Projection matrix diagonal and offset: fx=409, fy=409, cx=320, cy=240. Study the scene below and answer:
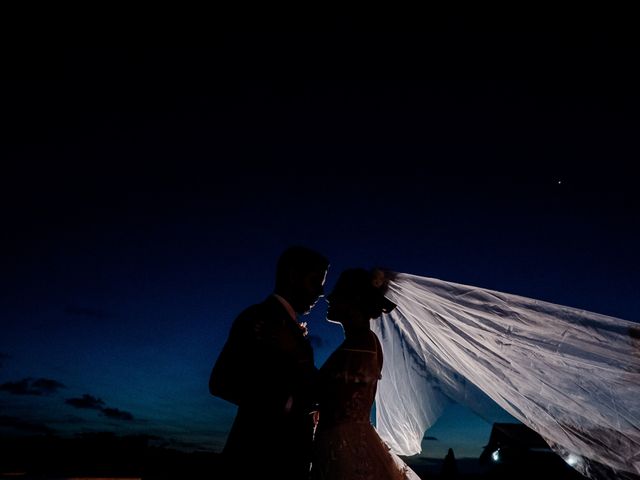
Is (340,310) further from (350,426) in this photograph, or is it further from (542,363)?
(542,363)

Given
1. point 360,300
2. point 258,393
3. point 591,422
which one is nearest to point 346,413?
point 360,300

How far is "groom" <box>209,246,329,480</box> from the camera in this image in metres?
2.44

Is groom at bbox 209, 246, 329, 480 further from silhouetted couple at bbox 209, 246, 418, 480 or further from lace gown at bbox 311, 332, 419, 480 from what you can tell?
lace gown at bbox 311, 332, 419, 480

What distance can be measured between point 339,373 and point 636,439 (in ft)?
7.43

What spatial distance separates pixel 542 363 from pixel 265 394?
7.74 ft

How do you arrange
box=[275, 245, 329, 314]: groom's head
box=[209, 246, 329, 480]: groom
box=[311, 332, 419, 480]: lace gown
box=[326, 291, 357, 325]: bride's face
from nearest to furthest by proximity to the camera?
box=[209, 246, 329, 480]: groom → box=[275, 245, 329, 314]: groom's head → box=[311, 332, 419, 480]: lace gown → box=[326, 291, 357, 325]: bride's face

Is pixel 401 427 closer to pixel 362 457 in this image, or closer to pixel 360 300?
pixel 362 457

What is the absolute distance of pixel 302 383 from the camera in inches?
107

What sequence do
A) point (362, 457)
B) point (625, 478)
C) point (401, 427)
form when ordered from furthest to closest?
point (401, 427) → point (362, 457) → point (625, 478)

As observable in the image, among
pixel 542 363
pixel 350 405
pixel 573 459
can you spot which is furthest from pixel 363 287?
pixel 573 459

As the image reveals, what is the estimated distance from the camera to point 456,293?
3.95 m

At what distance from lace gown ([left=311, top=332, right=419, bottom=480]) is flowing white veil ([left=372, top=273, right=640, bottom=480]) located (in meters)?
0.81

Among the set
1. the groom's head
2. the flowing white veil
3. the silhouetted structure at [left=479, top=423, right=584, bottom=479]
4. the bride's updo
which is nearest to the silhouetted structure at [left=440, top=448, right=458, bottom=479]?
the silhouetted structure at [left=479, top=423, right=584, bottom=479]

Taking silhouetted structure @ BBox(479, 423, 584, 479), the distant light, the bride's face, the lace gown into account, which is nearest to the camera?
the distant light
